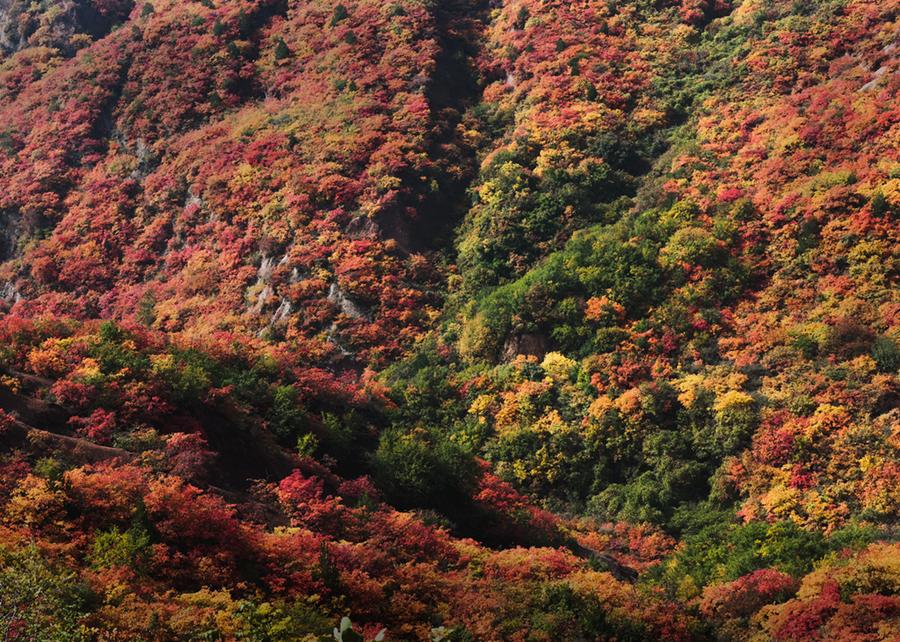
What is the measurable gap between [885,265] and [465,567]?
24.2m

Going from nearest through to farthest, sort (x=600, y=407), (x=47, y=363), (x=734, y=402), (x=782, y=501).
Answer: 1. (x=47, y=363)
2. (x=782, y=501)
3. (x=734, y=402)
4. (x=600, y=407)

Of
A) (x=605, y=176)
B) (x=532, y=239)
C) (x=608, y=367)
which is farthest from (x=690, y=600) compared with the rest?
(x=605, y=176)

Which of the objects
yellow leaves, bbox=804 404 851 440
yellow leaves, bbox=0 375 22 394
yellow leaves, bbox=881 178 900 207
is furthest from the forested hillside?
yellow leaves, bbox=804 404 851 440

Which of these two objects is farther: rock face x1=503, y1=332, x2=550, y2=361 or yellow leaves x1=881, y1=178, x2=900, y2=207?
rock face x1=503, y1=332, x2=550, y2=361

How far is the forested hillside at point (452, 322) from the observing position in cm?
2311

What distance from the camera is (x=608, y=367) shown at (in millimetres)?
41031

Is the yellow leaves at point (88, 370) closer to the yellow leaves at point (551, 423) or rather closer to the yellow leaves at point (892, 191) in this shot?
the yellow leaves at point (551, 423)

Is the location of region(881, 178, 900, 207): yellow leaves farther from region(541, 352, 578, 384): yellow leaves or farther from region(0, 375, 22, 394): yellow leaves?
region(0, 375, 22, 394): yellow leaves

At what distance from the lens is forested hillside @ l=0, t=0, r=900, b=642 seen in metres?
23.1

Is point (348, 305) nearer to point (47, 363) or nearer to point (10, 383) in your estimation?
point (47, 363)

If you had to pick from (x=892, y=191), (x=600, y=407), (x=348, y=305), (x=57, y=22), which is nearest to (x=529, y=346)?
(x=600, y=407)

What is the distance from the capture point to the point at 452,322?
159ft

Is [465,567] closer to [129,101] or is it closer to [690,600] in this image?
[690,600]

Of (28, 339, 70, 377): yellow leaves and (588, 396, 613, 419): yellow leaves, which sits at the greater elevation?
(28, 339, 70, 377): yellow leaves
